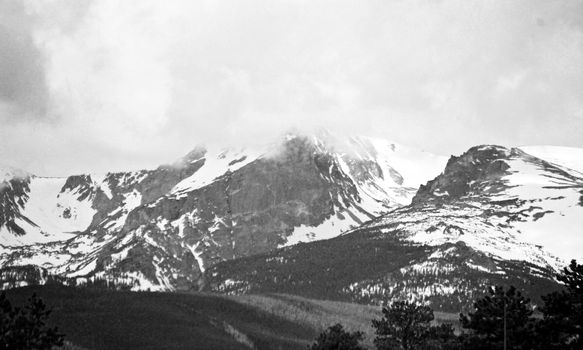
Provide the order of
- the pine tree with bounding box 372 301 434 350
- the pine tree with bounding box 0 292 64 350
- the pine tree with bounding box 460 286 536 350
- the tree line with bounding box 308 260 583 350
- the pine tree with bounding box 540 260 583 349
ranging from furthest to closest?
1. the pine tree with bounding box 372 301 434 350
2. the pine tree with bounding box 0 292 64 350
3. the pine tree with bounding box 460 286 536 350
4. the tree line with bounding box 308 260 583 350
5. the pine tree with bounding box 540 260 583 349

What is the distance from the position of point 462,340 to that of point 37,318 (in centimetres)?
5523

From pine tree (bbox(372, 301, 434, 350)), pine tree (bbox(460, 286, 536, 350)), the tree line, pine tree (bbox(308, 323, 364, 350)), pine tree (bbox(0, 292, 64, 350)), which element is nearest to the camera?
the tree line

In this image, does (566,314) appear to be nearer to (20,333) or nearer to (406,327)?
(406,327)

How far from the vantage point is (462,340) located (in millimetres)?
107688

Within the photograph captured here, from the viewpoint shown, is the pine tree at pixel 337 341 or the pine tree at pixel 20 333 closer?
the pine tree at pixel 20 333

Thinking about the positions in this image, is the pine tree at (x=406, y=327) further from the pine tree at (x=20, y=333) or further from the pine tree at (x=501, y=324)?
the pine tree at (x=20, y=333)

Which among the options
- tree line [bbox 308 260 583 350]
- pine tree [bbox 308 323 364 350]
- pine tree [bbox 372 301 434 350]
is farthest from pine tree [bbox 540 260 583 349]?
pine tree [bbox 372 301 434 350]

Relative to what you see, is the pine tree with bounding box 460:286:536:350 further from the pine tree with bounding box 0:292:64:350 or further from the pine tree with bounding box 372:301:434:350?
the pine tree with bounding box 0:292:64:350

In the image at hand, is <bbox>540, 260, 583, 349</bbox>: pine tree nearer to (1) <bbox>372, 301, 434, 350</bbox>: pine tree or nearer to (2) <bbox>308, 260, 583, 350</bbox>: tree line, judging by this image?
(2) <bbox>308, 260, 583, 350</bbox>: tree line

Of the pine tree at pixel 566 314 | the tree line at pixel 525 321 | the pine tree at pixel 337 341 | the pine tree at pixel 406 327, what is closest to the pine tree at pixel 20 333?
the pine tree at pixel 337 341

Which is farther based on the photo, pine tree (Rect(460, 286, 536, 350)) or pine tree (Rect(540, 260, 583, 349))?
pine tree (Rect(460, 286, 536, 350))

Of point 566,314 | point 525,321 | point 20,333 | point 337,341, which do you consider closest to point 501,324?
point 525,321

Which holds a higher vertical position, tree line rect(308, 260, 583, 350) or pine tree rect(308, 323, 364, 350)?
tree line rect(308, 260, 583, 350)

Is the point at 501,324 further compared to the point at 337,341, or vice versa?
the point at 337,341
